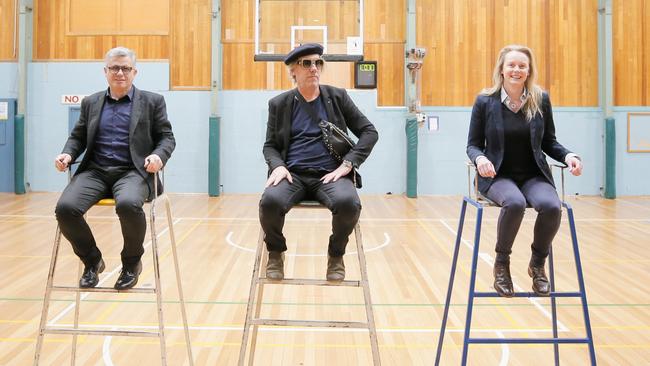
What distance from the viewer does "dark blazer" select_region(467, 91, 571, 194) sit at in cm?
294

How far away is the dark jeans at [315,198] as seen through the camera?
2762 mm

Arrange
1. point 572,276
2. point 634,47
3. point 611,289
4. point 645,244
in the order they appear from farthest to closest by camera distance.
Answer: point 634,47 → point 645,244 → point 572,276 → point 611,289

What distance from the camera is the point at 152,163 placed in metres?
2.97

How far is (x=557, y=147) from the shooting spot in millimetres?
3020

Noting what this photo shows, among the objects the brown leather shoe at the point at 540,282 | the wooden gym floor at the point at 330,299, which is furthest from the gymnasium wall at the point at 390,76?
the brown leather shoe at the point at 540,282

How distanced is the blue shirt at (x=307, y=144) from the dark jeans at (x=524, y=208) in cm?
84

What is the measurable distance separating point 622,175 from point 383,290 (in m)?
8.74

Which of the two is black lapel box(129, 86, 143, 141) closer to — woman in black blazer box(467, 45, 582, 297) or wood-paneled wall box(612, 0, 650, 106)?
woman in black blazer box(467, 45, 582, 297)

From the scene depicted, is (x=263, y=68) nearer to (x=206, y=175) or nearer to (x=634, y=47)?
(x=206, y=175)

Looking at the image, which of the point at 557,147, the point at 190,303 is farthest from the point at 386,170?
the point at 557,147

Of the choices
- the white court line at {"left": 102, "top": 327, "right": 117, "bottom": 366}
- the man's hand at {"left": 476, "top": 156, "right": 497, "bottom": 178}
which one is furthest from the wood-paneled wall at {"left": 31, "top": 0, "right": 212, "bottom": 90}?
the man's hand at {"left": 476, "top": 156, "right": 497, "bottom": 178}

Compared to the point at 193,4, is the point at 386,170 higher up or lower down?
lower down

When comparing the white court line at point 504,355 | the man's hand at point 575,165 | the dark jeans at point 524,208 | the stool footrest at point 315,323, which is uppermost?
the man's hand at point 575,165

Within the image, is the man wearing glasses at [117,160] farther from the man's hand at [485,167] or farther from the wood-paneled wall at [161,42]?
the wood-paneled wall at [161,42]
